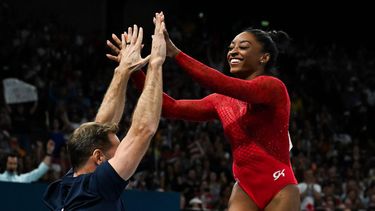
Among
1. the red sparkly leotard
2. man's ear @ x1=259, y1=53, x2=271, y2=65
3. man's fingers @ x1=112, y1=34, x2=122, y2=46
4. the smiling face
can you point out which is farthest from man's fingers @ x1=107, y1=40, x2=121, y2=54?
man's ear @ x1=259, y1=53, x2=271, y2=65

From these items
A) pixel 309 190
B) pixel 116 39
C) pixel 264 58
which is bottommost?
pixel 309 190

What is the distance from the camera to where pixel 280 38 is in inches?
201

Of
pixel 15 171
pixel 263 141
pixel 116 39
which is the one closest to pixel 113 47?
pixel 116 39

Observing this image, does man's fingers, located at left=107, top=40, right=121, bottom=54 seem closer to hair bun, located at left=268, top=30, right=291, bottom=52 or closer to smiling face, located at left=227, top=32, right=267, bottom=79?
smiling face, located at left=227, top=32, right=267, bottom=79

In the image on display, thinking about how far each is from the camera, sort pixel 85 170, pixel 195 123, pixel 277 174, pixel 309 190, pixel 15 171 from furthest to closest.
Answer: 1. pixel 195 123
2. pixel 309 190
3. pixel 15 171
4. pixel 277 174
5. pixel 85 170

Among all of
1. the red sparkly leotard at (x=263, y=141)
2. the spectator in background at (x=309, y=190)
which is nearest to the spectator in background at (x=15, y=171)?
the red sparkly leotard at (x=263, y=141)

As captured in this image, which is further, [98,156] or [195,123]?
[195,123]

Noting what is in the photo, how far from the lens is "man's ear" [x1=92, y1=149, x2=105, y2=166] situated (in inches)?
150

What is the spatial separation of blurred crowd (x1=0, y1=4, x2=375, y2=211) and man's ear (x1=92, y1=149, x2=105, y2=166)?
5.61 meters

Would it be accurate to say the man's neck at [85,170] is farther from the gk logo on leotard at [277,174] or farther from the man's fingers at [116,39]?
the gk logo on leotard at [277,174]

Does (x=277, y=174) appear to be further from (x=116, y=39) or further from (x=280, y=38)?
(x=116, y=39)

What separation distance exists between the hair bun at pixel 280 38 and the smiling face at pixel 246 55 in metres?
0.19

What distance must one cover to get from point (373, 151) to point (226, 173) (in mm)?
5051

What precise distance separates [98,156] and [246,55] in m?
1.36
